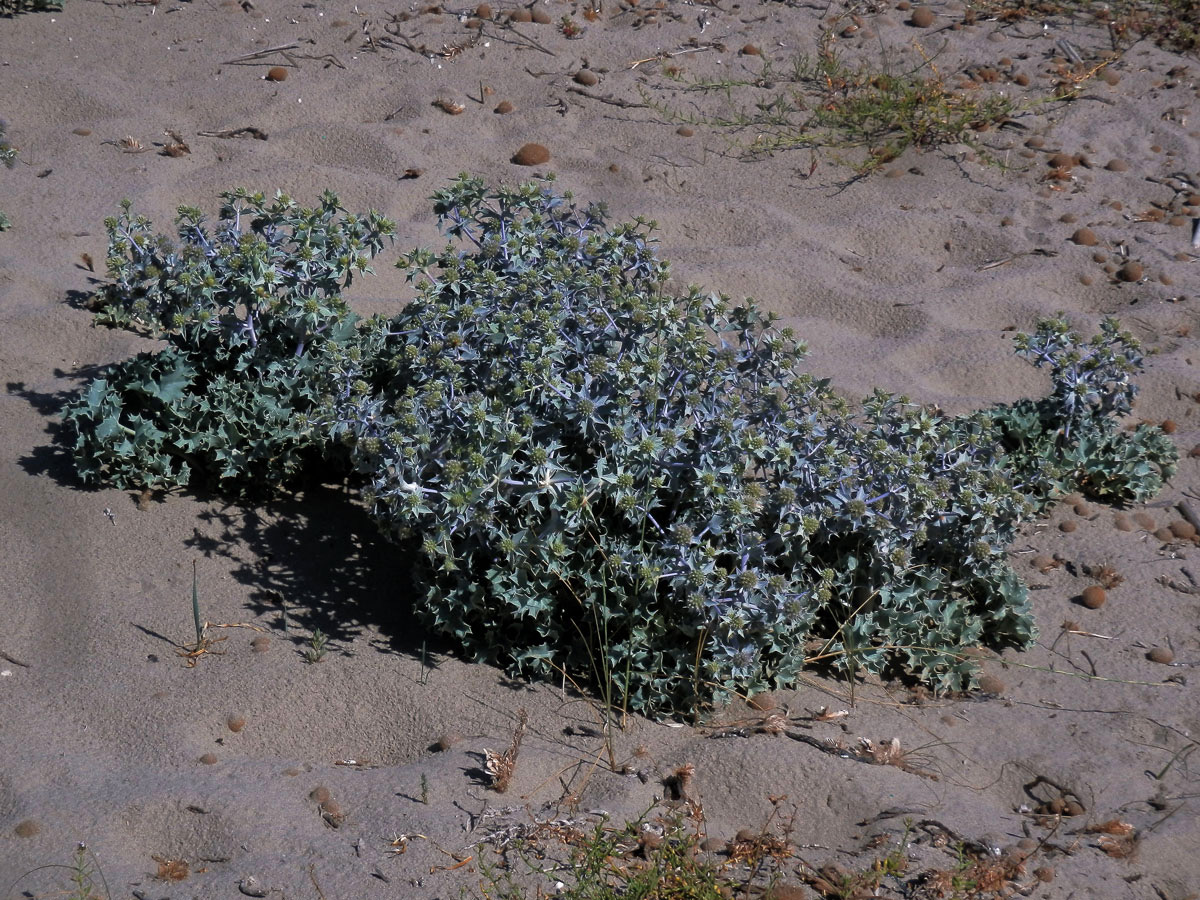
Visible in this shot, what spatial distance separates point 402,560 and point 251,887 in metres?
1.20

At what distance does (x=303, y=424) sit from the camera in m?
3.12

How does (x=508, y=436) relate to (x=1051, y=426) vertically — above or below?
above

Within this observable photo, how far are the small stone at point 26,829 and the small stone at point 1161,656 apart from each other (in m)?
2.84

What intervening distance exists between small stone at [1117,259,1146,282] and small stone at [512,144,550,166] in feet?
8.32

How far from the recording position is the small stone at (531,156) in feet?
17.8

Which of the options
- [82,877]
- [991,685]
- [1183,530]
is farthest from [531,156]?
[82,877]

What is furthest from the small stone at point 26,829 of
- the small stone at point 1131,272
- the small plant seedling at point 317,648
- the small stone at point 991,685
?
the small stone at point 1131,272

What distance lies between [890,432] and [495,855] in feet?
4.95

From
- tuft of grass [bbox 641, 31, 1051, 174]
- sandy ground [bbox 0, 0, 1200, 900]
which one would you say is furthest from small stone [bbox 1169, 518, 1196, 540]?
tuft of grass [bbox 641, 31, 1051, 174]

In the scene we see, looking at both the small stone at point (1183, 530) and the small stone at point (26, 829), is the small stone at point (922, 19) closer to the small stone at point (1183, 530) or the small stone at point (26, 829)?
the small stone at point (1183, 530)

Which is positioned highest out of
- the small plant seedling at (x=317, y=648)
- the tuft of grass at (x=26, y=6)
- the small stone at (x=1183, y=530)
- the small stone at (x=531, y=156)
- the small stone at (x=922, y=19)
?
the small stone at (x=922, y=19)

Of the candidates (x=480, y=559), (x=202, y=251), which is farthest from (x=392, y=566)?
(x=202, y=251)

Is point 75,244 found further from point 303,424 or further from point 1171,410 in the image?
point 1171,410

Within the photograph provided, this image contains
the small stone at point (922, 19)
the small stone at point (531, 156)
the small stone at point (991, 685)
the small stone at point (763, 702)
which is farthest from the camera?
the small stone at point (922, 19)
